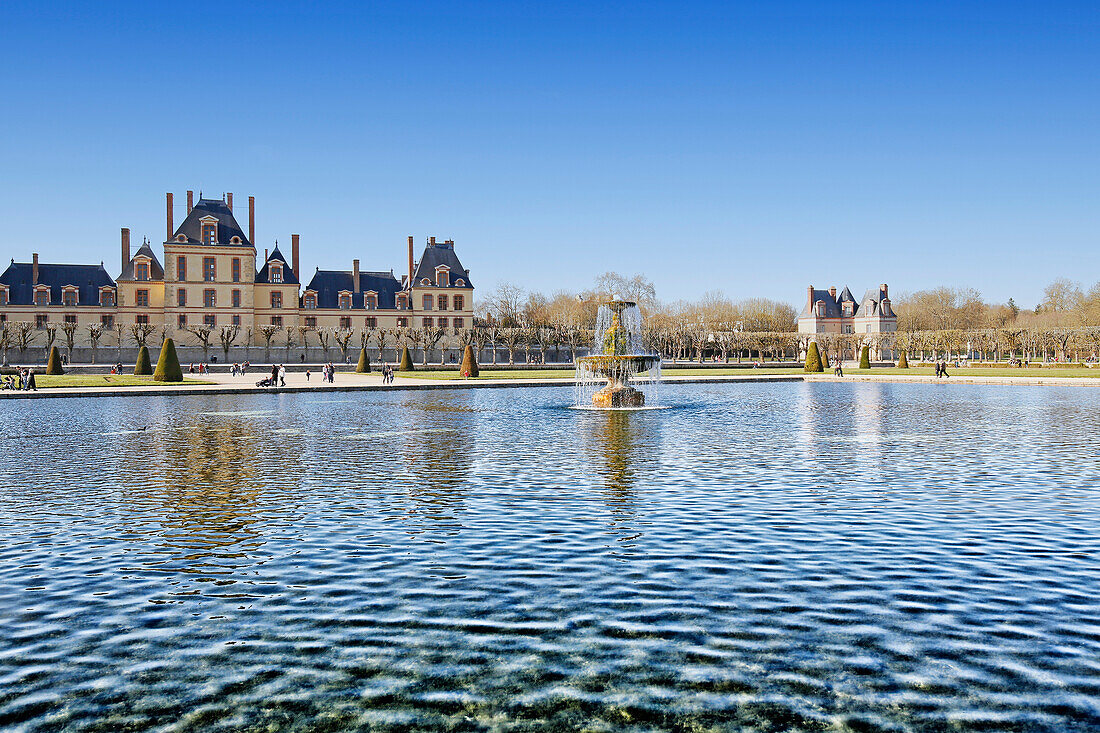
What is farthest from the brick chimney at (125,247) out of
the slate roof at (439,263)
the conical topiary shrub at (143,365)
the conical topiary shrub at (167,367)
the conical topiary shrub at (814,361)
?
the conical topiary shrub at (814,361)

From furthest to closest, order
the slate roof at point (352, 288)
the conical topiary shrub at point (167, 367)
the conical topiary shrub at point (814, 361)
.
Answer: the slate roof at point (352, 288), the conical topiary shrub at point (814, 361), the conical topiary shrub at point (167, 367)

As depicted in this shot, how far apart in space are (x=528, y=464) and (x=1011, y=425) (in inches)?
490

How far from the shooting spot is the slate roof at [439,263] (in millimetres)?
86188

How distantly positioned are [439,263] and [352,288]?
29.1 feet

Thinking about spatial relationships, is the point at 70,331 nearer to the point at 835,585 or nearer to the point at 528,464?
the point at 528,464

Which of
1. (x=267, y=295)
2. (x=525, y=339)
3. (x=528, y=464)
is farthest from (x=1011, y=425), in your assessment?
(x=267, y=295)

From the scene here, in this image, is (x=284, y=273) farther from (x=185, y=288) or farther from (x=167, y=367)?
(x=167, y=367)

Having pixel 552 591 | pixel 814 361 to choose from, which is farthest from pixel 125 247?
pixel 552 591

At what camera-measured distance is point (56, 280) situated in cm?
7625

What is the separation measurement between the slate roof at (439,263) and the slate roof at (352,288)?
116 inches

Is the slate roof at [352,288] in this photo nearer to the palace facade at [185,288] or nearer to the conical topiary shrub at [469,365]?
the palace facade at [185,288]

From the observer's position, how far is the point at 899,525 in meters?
9.20

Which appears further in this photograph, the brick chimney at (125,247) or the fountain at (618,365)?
the brick chimney at (125,247)

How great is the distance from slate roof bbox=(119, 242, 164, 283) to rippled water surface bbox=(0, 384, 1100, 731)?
67.2m
